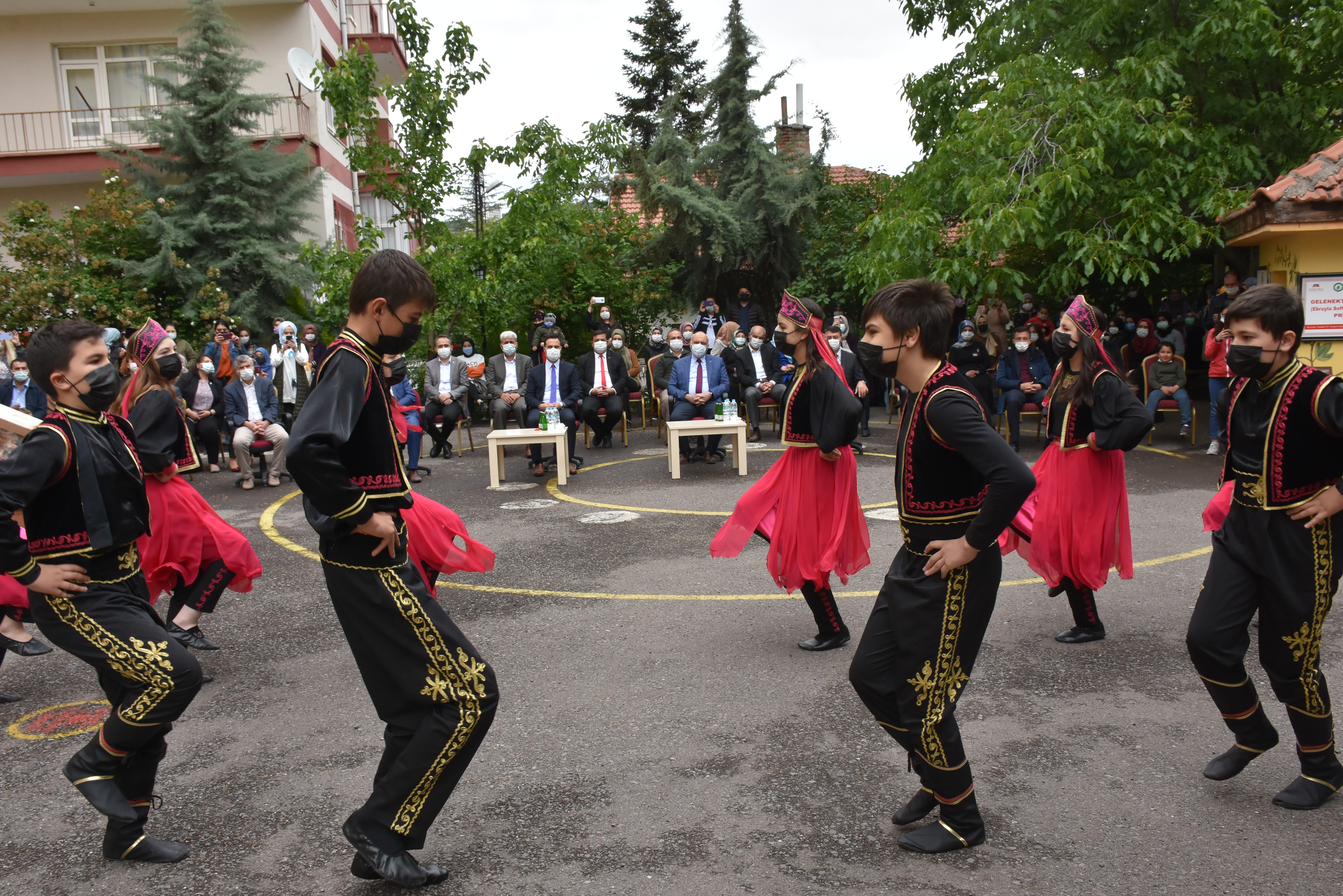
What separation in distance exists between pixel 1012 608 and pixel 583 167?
1341 cm

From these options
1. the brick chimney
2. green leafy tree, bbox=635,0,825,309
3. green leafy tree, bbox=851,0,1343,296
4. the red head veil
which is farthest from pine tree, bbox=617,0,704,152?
the red head veil

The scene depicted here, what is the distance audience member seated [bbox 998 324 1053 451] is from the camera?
14.1 meters

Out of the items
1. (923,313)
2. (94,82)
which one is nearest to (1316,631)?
(923,313)

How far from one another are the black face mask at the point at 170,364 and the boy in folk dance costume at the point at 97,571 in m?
1.51

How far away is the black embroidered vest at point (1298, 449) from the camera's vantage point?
3.87 metres

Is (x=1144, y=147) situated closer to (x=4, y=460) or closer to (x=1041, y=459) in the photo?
(x=1041, y=459)

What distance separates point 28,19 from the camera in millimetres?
21781

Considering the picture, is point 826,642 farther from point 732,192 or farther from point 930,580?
point 732,192

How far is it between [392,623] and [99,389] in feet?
5.25

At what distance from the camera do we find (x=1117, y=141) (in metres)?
13.2

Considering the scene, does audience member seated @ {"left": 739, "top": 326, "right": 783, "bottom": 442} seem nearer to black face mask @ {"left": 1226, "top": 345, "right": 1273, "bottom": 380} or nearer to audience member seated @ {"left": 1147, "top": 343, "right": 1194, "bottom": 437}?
audience member seated @ {"left": 1147, "top": 343, "right": 1194, "bottom": 437}

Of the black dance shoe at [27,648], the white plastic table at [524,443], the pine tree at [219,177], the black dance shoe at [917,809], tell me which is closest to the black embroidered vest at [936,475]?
the black dance shoe at [917,809]

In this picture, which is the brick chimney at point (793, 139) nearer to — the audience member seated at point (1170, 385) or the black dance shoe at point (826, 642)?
the audience member seated at point (1170, 385)

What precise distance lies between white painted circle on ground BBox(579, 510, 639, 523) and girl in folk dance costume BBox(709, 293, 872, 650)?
145 inches
